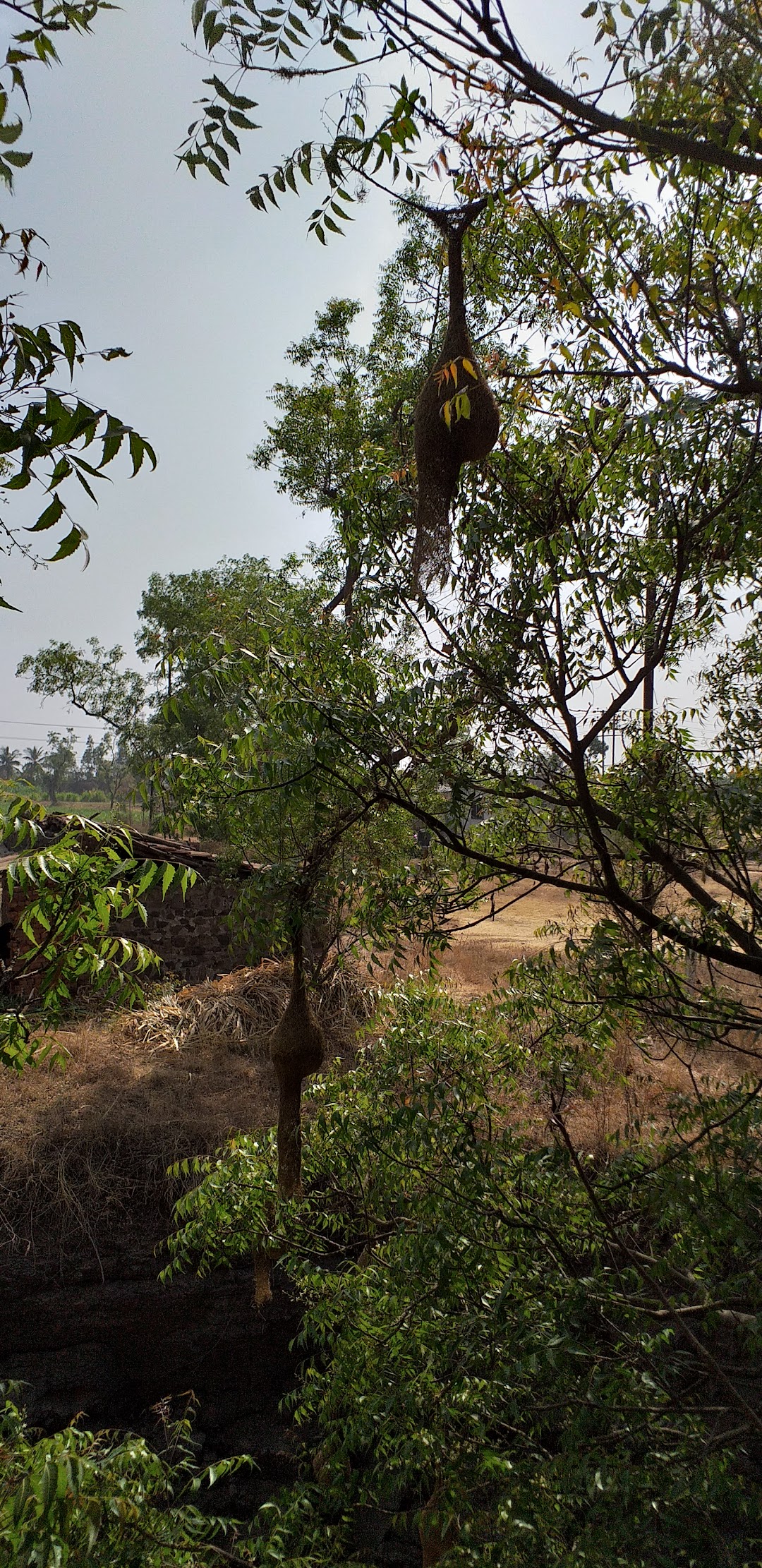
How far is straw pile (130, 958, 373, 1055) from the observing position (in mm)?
10789

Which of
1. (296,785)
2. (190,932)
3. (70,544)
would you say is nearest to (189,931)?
(190,932)

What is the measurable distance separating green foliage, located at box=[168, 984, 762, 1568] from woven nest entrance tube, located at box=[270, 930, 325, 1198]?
0.33m

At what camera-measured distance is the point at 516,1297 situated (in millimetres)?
3613

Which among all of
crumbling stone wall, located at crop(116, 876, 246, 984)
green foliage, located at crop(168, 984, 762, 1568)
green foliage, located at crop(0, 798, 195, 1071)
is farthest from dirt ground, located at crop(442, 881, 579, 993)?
green foliage, located at crop(0, 798, 195, 1071)

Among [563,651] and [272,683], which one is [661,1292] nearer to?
[563,651]

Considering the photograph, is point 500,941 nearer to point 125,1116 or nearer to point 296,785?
point 125,1116

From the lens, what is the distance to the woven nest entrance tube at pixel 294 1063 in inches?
175

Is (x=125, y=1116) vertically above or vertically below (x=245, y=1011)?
below

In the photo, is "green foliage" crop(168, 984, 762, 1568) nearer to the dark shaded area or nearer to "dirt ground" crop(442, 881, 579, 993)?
"dirt ground" crop(442, 881, 579, 993)

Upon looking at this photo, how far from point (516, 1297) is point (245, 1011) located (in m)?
7.99

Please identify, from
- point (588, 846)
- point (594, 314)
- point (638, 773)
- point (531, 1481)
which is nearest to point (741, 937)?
point (638, 773)

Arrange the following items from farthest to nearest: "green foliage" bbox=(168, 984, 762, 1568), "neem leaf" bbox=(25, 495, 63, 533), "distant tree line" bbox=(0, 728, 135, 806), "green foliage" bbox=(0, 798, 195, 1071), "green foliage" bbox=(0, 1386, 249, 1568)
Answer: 1. "distant tree line" bbox=(0, 728, 135, 806)
2. "green foliage" bbox=(168, 984, 762, 1568)
3. "green foliage" bbox=(0, 798, 195, 1071)
4. "green foliage" bbox=(0, 1386, 249, 1568)
5. "neem leaf" bbox=(25, 495, 63, 533)

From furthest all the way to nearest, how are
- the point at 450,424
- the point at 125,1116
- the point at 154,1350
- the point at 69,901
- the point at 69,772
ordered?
the point at 69,772 → the point at 125,1116 → the point at 154,1350 → the point at 450,424 → the point at 69,901

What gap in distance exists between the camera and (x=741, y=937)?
3674 mm
